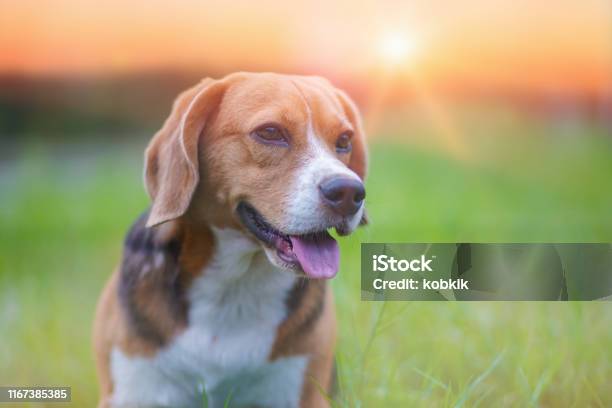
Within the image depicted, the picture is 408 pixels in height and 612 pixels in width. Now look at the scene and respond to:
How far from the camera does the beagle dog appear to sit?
7.99 feet

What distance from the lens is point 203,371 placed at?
2566 mm

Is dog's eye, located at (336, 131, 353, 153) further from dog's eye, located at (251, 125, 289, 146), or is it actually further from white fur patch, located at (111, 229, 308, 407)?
white fur patch, located at (111, 229, 308, 407)

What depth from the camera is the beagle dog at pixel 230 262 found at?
2.44m

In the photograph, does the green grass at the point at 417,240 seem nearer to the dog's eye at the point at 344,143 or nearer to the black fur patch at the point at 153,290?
the dog's eye at the point at 344,143

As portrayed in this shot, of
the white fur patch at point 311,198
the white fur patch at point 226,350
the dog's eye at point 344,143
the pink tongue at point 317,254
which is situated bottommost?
the white fur patch at point 226,350

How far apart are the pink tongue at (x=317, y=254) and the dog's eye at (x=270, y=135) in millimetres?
282

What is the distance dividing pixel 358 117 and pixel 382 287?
608 mm

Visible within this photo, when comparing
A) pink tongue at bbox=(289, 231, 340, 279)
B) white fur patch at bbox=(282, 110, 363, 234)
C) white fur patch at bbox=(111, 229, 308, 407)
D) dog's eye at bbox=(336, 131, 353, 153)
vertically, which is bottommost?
white fur patch at bbox=(111, 229, 308, 407)

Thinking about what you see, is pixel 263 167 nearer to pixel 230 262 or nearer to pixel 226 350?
pixel 230 262

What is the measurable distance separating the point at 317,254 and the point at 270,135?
0.38 meters

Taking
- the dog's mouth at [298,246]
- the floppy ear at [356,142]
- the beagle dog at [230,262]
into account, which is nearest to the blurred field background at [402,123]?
the floppy ear at [356,142]

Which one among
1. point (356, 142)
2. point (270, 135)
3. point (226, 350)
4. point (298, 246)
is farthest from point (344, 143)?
point (226, 350)

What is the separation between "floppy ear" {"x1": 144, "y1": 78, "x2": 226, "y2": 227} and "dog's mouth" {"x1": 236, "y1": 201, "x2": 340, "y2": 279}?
0.57 ft

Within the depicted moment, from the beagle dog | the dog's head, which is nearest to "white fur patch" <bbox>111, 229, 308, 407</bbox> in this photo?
the beagle dog
